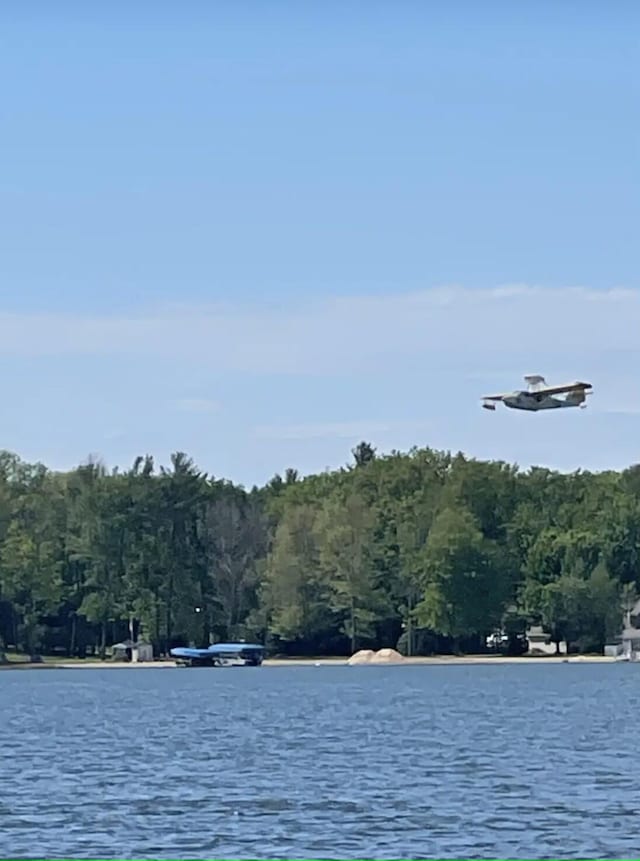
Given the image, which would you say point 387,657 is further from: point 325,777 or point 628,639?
point 325,777

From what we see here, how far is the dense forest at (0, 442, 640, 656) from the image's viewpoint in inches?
6452

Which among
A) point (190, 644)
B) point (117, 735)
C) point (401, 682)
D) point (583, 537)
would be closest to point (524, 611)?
point (583, 537)

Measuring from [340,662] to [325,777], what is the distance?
116 metres

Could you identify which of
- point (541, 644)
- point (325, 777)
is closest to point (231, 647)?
point (541, 644)

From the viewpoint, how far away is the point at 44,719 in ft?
278

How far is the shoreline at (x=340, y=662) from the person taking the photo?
163m

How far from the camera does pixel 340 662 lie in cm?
16638

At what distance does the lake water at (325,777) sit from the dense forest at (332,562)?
206 feet

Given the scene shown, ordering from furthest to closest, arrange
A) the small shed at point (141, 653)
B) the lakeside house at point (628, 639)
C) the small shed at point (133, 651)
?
the small shed at point (133, 651)
the small shed at point (141, 653)
the lakeside house at point (628, 639)

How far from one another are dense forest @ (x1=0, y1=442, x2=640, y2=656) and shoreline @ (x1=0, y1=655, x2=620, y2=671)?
148cm

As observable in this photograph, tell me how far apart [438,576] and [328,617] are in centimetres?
928

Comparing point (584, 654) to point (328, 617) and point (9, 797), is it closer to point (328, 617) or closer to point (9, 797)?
point (328, 617)

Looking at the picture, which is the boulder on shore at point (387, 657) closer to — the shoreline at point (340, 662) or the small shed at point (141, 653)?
the shoreline at point (340, 662)

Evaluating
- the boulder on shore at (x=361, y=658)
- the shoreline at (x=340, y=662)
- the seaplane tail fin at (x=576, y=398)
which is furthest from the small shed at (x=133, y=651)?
the seaplane tail fin at (x=576, y=398)
